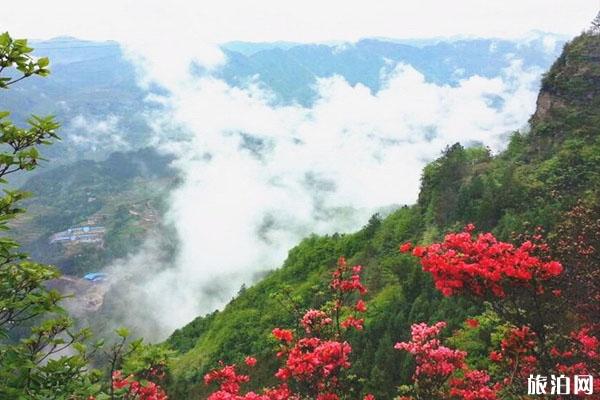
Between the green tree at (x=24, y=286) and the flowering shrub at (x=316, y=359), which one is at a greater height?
the green tree at (x=24, y=286)

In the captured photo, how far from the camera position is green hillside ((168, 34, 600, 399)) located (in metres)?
29.0

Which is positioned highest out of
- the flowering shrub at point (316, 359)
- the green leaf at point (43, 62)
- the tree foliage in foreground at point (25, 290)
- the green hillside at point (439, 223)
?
the green leaf at point (43, 62)

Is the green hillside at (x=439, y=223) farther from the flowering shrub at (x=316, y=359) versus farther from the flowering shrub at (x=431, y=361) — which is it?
the flowering shrub at (x=431, y=361)

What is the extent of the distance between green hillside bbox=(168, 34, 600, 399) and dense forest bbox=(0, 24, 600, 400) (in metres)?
0.15

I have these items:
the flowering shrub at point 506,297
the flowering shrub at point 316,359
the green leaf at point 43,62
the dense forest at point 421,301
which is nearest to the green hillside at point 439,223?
the dense forest at point 421,301

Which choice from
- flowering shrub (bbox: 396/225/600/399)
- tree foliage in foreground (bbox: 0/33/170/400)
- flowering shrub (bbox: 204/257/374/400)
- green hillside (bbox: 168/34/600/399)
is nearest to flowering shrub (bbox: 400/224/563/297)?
flowering shrub (bbox: 396/225/600/399)

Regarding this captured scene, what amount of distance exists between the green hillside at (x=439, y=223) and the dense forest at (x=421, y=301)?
149mm

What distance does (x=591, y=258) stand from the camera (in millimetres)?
9805

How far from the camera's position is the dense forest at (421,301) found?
6543 mm

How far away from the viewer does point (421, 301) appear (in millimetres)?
30703

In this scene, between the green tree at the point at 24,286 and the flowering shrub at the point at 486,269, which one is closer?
the green tree at the point at 24,286

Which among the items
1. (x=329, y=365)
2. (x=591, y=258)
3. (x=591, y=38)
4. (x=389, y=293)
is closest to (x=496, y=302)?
(x=591, y=258)

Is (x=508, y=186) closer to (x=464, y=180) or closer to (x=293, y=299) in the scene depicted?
(x=464, y=180)

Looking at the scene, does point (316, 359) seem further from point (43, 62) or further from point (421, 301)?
point (421, 301)
